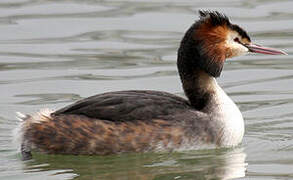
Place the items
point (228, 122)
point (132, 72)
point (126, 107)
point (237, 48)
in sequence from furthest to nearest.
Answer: point (132, 72), point (237, 48), point (228, 122), point (126, 107)

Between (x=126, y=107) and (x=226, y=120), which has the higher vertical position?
(x=126, y=107)

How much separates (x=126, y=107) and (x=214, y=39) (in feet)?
3.58

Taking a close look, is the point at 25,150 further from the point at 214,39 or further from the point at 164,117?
the point at 214,39

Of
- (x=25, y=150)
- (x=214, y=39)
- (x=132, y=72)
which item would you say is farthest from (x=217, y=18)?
(x=132, y=72)

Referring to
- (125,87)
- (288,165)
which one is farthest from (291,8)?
(288,165)

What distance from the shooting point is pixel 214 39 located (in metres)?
10.5

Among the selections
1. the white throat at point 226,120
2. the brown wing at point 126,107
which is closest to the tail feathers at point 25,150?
the brown wing at point 126,107

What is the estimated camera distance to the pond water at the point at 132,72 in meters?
9.97

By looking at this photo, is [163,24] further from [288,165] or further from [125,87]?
[288,165]

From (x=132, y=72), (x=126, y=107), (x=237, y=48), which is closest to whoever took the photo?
(x=126, y=107)

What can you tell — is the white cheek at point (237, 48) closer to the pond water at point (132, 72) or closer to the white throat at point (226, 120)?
the white throat at point (226, 120)

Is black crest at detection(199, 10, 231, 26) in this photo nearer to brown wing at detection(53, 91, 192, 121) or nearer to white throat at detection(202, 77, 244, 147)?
white throat at detection(202, 77, 244, 147)

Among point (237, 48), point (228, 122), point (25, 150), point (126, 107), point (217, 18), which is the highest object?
point (217, 18)

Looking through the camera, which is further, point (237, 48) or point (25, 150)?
point (237, 48)
